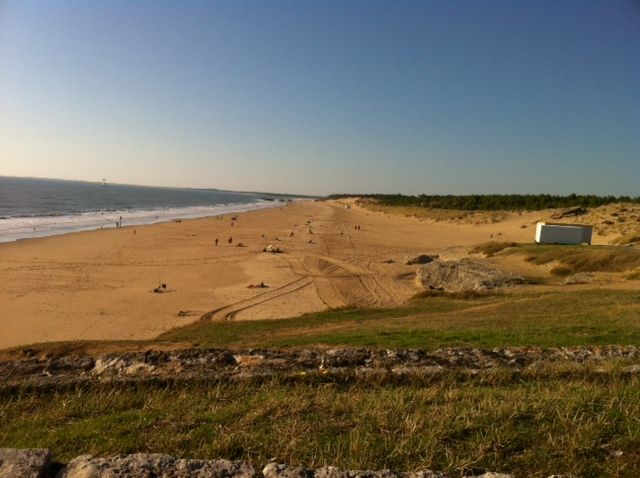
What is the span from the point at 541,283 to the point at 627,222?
30974 mm

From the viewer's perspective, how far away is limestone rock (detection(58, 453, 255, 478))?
3258 millimetres

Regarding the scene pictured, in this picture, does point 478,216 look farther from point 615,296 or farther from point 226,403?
point 226,403

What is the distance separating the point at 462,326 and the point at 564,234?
20972 millimetres

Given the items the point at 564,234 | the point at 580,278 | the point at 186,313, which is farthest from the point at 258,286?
the point at 564,234

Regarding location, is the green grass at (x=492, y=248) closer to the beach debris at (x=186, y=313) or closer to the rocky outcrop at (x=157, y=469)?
the beach debris at (x=186, y=313)

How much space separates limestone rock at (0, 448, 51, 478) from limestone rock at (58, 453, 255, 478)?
0.47 ft

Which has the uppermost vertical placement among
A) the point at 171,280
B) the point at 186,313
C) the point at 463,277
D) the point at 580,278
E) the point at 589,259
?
the point at 589,259

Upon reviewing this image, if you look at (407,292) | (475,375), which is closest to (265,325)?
(475,375)

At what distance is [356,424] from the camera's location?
445 centimetres

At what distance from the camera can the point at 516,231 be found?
2085 inches

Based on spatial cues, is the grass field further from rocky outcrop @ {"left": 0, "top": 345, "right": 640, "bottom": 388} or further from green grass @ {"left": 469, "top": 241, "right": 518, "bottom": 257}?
green grass @ {"left": 469, "top": 241, "right": 518, "bottom": 257}

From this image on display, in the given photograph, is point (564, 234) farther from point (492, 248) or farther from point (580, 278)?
point (580, 278)

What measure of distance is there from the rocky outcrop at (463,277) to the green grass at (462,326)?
2.67 meters

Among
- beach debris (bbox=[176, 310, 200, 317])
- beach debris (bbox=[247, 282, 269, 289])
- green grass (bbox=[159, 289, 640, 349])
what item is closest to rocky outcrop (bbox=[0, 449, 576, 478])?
green grass (bbox=[159, 289, 640, 349])
